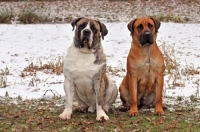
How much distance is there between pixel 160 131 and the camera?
519 cm

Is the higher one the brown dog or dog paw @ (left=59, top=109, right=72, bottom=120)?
the brown dog

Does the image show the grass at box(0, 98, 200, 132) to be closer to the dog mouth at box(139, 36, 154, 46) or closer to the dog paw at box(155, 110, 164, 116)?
the dog paw at box(155, 110, 164, 116)

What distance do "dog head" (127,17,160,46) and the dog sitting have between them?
428 mm

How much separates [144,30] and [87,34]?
775 millimetres

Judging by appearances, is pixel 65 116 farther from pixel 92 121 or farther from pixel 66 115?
pixel 92 121

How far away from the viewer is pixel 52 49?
1393 centimetres

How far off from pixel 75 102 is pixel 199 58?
5.90 metres

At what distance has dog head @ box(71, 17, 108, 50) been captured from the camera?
5.54 meters

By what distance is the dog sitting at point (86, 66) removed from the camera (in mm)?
5582

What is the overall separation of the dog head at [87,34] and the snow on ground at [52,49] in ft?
6.37

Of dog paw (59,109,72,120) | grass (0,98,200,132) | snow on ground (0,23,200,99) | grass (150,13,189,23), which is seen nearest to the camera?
grass (0,98,200,132)

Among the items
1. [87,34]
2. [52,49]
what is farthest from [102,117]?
[52,49]

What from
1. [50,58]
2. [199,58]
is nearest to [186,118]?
[199,58]

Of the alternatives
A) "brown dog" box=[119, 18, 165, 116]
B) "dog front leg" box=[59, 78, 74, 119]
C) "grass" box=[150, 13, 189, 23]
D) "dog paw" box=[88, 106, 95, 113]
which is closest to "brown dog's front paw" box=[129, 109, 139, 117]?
"brown dog" box=[119, 18, 165, 116]
